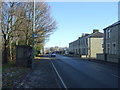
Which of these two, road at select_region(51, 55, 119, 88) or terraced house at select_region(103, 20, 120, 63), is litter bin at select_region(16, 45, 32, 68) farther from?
terraced house at select_region(103, 20, 120, 63)

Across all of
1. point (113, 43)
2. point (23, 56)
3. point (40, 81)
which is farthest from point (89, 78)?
point (113, 43)

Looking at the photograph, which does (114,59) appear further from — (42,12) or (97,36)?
(97,36)

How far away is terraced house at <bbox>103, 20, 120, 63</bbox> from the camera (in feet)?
88.1

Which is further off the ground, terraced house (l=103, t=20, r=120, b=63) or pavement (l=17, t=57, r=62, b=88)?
terraced house (l=103, t=20, r=120, b=63)

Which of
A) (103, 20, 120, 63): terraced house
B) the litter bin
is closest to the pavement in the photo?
the litter bin

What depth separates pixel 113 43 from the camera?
29.7 metres

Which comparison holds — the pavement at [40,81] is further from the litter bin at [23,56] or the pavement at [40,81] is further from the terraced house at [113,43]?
the terraced house at [113,43]

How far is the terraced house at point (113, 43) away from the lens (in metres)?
26.9

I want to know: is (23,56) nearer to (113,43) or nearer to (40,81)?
(40,81)

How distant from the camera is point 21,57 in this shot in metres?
17.8

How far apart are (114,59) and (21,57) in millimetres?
15544

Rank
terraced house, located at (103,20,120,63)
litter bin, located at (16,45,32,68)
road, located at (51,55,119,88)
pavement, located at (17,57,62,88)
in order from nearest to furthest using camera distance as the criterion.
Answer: pavement, located at (17,57,62,88) → road, located at (51,55,119,88) → litter bin, located at (16,45,32,68) → terraced house, located at (103,20,120,63)

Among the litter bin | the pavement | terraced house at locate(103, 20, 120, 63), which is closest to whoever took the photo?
the pavement

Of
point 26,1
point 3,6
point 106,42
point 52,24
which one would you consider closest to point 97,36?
point 106,42
